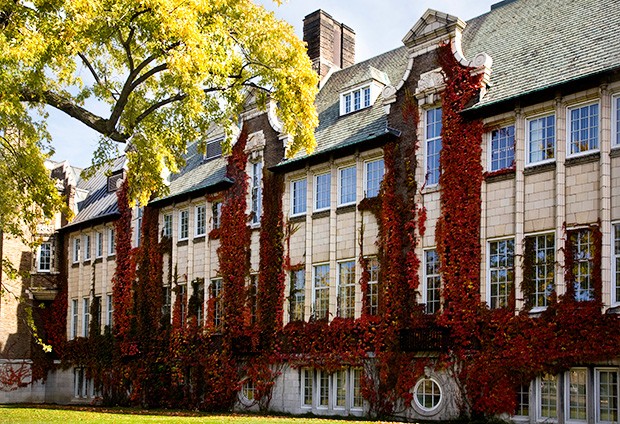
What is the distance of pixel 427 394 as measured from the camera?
24062 mm

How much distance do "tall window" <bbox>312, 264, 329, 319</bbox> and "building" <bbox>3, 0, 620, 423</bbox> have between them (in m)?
0.07

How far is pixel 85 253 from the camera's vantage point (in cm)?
4416

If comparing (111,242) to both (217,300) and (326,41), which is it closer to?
(217,300)

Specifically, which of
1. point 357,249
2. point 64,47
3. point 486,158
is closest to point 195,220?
point 357,249

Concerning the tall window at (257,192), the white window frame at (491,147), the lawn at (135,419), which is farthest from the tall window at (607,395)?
the tall window at (257,192)

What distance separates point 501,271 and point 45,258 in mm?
30927

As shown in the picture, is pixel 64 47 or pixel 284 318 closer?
pixel 64 47

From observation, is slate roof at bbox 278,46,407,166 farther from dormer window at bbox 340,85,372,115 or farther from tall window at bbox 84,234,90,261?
tall window at bbox 84,234,90,261

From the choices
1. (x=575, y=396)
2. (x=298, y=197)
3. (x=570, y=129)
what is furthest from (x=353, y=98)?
(x=575, y=396)

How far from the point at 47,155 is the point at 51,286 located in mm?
24935

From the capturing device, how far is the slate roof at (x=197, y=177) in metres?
34.6

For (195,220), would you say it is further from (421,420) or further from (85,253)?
(421,420)

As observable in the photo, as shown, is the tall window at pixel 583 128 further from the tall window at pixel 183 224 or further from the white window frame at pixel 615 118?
the tall window at pixel 183 224

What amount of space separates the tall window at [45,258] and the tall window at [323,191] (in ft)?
73.9
